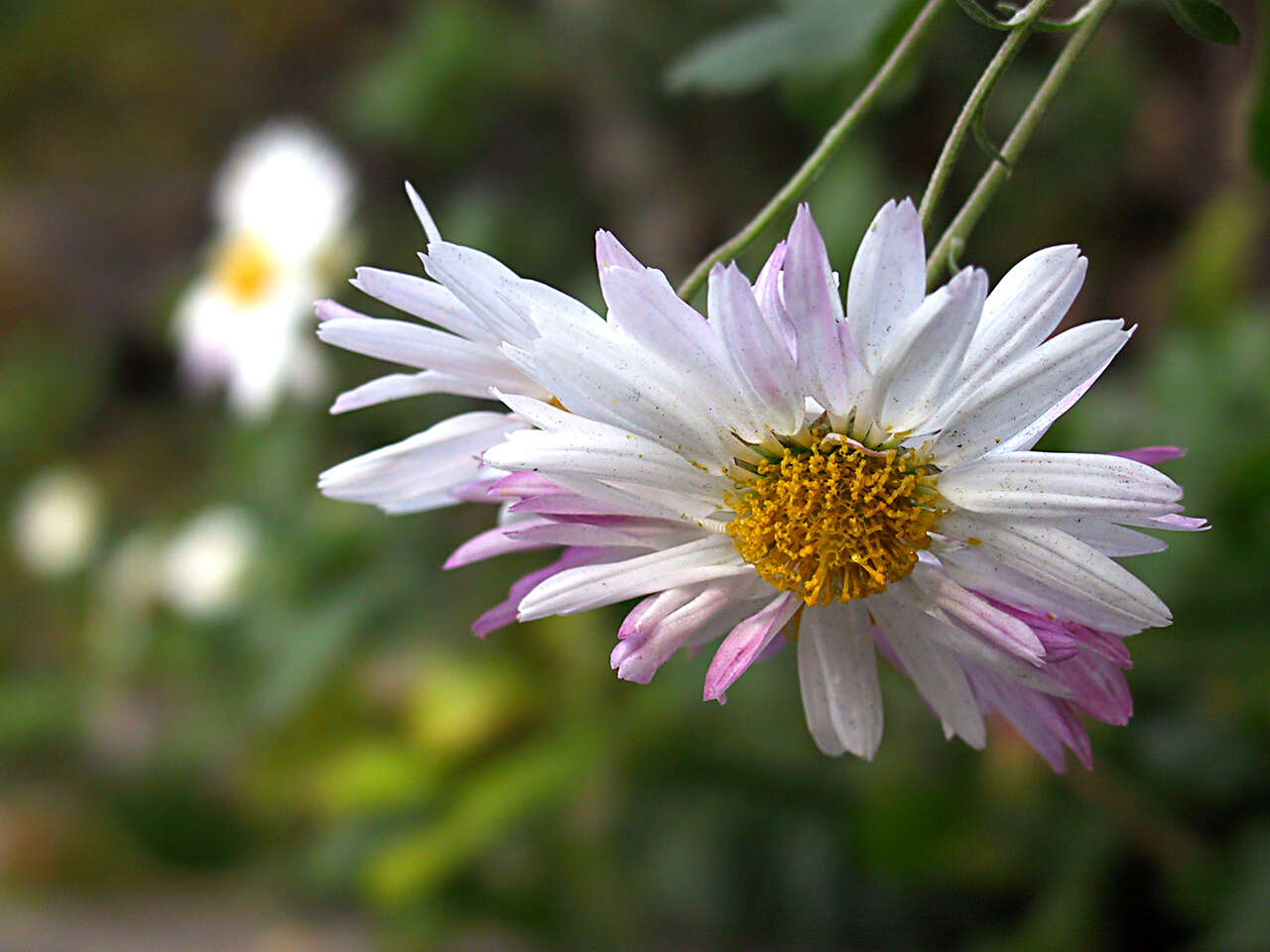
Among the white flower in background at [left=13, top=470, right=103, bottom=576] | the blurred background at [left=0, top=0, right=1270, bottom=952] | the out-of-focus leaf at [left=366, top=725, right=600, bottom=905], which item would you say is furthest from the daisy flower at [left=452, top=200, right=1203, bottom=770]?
the white flower in background at [left=13, top=470, right=103, bottom=576]

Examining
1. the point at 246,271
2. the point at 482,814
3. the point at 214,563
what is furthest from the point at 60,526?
the point at 482,814

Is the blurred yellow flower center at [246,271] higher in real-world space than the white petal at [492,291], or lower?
higher

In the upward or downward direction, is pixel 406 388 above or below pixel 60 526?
below

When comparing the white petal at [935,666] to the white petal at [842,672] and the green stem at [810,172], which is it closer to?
the white petal at [842,672]

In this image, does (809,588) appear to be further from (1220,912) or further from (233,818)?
(233,818)

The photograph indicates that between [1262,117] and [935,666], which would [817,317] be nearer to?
[935,666]

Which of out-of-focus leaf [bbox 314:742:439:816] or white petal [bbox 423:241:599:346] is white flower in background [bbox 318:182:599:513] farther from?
out-of-focus leaf [bbox 314:742:439:816]

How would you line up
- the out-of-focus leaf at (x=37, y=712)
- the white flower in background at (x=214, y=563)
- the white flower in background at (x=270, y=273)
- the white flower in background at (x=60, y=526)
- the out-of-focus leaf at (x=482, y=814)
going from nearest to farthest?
the out-of-focus leaf at (x=482, y=814), the white flower in background at (x=270, y=273), the white flower in background at (x=214, y=563), the out-of-focus leaf at (x=37, y=712), the white flower in background at (x=60, y=526)

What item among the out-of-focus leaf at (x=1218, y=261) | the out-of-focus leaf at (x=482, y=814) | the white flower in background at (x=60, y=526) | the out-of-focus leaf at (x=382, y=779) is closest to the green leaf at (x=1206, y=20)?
the out-of-focus leaf at (x=1218, y=261)
